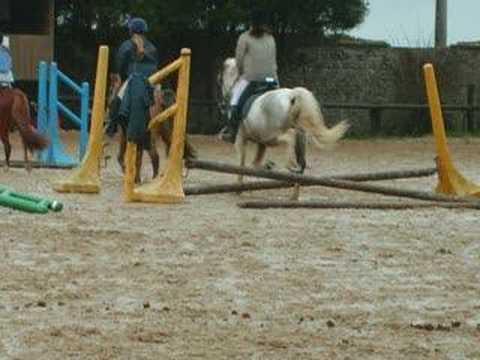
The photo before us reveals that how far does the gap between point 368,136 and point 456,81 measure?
386 cm

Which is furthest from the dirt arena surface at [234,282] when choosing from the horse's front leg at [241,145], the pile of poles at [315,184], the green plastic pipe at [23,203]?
the horse's front leg at [241,145]

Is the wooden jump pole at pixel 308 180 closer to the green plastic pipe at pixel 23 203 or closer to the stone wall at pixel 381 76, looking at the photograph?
the green plastic pipe at pixel 23 203

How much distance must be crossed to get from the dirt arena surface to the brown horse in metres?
3.83

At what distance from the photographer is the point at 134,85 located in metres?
17.2

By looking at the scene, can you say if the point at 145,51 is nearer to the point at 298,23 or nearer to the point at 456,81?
the point at 298,23

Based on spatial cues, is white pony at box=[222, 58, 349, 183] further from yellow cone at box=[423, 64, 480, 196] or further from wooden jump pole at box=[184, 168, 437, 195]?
yellow cone at box=[423, 64, 480, 196]

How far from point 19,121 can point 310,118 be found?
16.3 ft

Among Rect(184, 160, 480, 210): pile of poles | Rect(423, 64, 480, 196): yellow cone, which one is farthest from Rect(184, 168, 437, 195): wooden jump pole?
Rect(423, 64, 480, 196): yellow cone

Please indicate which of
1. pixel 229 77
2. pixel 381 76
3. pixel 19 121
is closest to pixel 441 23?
pixel 381 76

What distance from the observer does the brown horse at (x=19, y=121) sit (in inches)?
843

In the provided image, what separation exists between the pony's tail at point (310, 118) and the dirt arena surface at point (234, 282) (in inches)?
57.2

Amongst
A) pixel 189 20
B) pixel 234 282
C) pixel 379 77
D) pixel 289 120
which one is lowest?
pixel 379 77

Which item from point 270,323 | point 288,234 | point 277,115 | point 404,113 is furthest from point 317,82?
point 270,323

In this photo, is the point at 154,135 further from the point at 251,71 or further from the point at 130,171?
the point at 130,171
